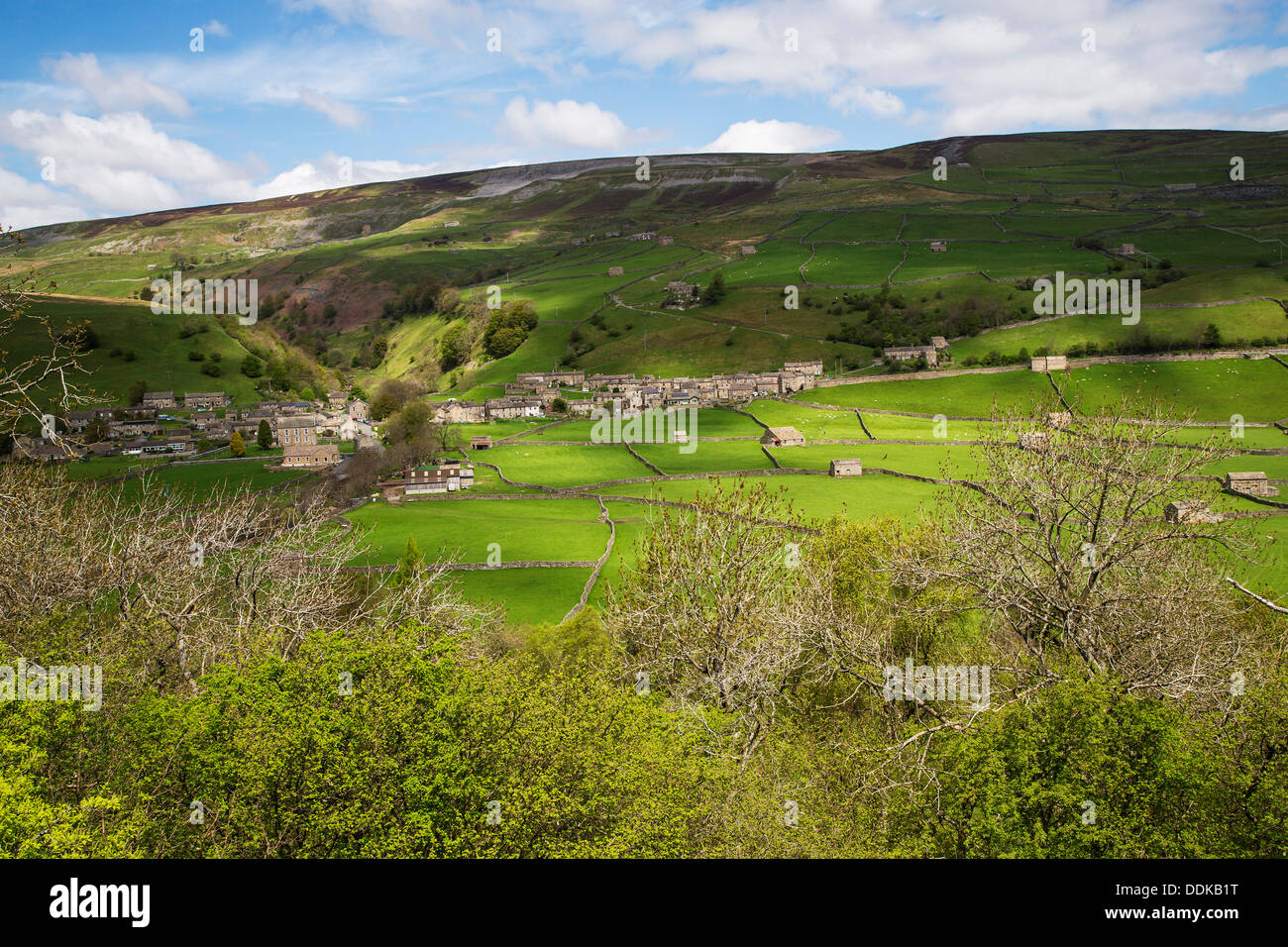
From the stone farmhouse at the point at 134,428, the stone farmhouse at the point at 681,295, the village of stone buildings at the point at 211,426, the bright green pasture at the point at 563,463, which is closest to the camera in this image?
the bright green pasture at the point at 563,463

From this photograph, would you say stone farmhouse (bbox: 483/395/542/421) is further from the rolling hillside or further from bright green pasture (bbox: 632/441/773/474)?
bright green pasture (bbox: 632/441/773/474)

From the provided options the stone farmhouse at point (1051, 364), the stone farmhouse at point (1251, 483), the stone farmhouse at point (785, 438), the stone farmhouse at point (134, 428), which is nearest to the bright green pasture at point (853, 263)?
the stone farmhouse at point (1051, 364)

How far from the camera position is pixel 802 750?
65.9 ft

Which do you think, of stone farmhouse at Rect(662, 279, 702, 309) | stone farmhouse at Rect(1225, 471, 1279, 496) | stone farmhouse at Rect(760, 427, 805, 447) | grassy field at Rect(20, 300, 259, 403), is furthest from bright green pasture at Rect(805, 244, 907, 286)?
grassy field at Rect(20, 300, 259, 403)

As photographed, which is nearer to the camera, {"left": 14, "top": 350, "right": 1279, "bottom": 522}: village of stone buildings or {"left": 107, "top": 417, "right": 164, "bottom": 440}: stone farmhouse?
{"left": 14, "top": 350, "right": 1279, "bottom": 522}: village of stone buildings

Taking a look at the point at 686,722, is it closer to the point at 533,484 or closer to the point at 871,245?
the point at 533,484

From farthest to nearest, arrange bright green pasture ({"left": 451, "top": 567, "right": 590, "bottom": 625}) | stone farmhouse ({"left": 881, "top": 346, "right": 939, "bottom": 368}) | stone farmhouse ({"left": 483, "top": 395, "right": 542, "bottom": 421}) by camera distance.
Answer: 1. stone farmhouse ({"left": 881, "top": 346, "right": 939, "bottom": 368})
2. stone farmhouse ({"left": 483, "top": 395, "right": 542, "bottom": 421})
3. bright green pasture ({"left": 451, "top": 567, "right": 590, "bottom": 625})

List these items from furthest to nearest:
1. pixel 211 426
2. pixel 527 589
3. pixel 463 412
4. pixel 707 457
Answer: pixel 463 412
pixel 211 426
pixel 707 457
pixel 527 589

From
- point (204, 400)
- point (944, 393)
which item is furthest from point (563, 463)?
point (204, 400)

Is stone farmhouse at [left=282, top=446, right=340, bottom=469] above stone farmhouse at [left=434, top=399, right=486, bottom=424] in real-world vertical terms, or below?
below

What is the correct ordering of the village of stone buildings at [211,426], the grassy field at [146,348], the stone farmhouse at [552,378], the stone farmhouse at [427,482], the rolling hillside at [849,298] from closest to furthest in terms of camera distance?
the stone farmhouse at [427,482], the village of stone buildings at [211,426], the grassy field at [146,348], the rolling hillside at [849,298], the stone farmhouse at [552,378]

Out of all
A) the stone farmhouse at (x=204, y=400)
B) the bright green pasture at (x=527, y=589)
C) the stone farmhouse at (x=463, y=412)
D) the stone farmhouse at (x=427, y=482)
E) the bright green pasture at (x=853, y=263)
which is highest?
the bright green pasture at (x=853, y=263)

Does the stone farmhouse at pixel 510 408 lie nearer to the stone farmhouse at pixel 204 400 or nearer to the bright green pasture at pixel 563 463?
the bright green pasture at pixel 563 463

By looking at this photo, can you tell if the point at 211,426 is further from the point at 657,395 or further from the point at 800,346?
the point at 800,346
